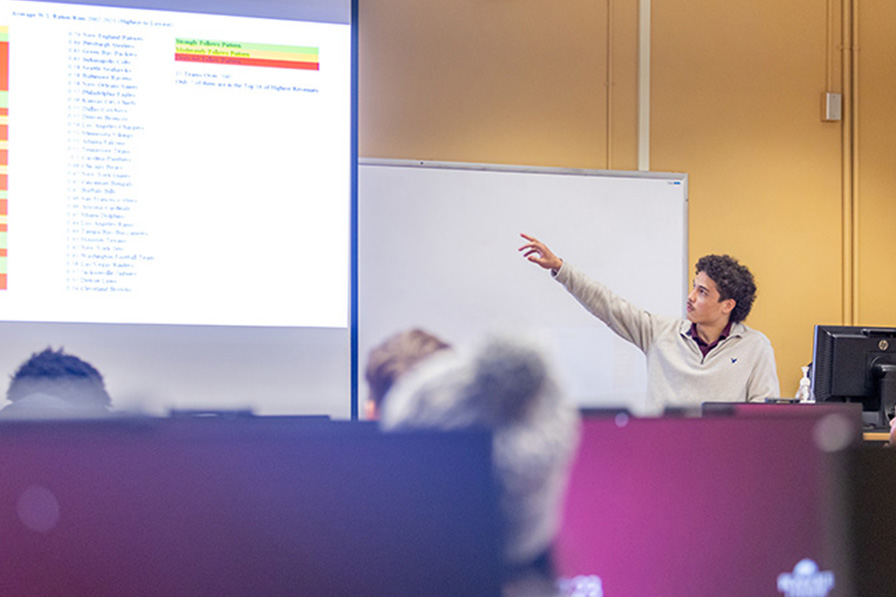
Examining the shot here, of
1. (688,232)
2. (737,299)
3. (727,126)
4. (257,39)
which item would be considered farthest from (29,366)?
(727,126)

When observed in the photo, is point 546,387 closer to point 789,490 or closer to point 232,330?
point 789,490

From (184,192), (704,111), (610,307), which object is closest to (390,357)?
(184,192)

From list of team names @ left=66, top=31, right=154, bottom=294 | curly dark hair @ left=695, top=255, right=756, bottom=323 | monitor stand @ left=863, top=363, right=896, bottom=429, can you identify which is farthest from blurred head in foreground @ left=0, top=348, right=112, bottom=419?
monitor stand @ left=863, top=363, right=896, bottom=429

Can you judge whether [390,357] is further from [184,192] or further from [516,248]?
[516,248]

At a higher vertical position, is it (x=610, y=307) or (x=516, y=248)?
(x=516, y=248)

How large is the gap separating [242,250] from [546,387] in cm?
239

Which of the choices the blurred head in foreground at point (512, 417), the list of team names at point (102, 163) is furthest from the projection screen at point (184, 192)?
the blurred head in foreground at point (512, 417)

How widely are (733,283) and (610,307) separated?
457mm

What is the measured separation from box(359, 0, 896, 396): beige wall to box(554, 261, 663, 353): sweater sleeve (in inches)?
36.3

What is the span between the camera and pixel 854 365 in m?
3.33

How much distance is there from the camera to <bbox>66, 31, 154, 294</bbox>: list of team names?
2682 mm

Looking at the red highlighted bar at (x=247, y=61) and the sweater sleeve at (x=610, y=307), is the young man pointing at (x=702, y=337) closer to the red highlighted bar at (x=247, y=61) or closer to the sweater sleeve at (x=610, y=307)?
the sweater sleeve at (x=610, y=307)

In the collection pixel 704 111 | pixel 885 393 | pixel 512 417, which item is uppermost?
pixel 704 111

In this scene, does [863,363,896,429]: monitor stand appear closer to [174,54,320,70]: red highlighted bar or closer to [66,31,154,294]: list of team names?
[174,54,320,70]: red highlighted bar
